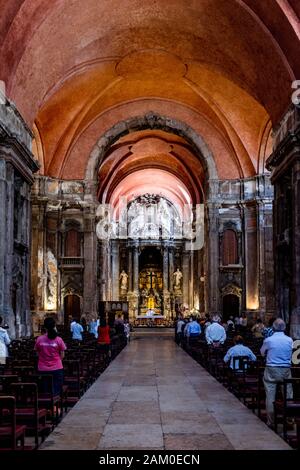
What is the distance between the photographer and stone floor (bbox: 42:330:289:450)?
8.64m

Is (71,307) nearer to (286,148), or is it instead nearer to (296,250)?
(296,250)

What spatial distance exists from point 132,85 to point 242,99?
6.63 meters

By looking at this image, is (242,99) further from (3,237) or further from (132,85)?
(3,237)

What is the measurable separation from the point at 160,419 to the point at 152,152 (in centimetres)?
4063

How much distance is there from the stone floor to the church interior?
0.18ft

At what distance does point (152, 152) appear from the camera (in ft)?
164

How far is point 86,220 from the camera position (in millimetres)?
38188

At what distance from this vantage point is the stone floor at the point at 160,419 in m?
8.64

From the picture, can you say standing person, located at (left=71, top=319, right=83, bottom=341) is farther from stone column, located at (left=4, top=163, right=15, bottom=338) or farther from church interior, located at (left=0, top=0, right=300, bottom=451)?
stone column, located at (left=4, top=163, right=15, bottom=338)

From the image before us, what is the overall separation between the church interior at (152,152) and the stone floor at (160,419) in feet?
0.18

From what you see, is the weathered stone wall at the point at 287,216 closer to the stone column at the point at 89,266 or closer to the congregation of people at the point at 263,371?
the congregation of people at the point at 263,371

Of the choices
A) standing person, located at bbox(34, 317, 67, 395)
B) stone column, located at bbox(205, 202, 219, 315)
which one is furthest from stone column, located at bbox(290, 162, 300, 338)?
stone column, located at bbox(205, 202, 219, 315)
